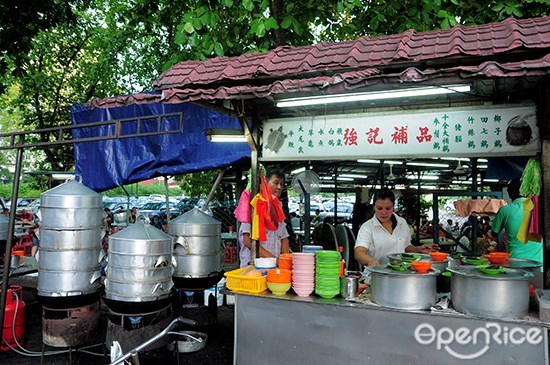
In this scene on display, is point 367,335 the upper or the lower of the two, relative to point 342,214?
lower

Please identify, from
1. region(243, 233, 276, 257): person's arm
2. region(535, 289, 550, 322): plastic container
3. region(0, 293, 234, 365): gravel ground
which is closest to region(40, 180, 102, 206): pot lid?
region(243, 233, 276, 257): person's arm

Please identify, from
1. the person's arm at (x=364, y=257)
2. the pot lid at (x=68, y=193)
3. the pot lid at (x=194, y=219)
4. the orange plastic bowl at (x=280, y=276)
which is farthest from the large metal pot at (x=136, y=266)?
the person's arm at (x=364, y=257)

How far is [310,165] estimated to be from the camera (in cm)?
784

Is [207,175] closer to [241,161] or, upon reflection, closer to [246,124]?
[241,161]

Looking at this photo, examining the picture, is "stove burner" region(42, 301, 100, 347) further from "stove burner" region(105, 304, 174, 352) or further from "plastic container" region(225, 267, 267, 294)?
"plastic container" region(225, 267, 267, 294)

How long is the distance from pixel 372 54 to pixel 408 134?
2.84 feet

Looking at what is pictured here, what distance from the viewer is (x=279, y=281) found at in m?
3.81

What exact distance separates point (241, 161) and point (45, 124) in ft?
38.8

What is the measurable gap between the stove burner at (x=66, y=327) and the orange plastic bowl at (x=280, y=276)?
2375mm

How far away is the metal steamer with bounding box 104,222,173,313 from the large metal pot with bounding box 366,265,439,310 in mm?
2364

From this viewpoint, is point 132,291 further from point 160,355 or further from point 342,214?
point 342,214

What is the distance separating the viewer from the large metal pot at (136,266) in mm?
4309

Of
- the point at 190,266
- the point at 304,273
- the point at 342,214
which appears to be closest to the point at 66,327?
the point at 190,266

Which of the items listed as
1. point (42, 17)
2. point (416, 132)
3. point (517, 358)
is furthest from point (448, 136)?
point (42, 17)
